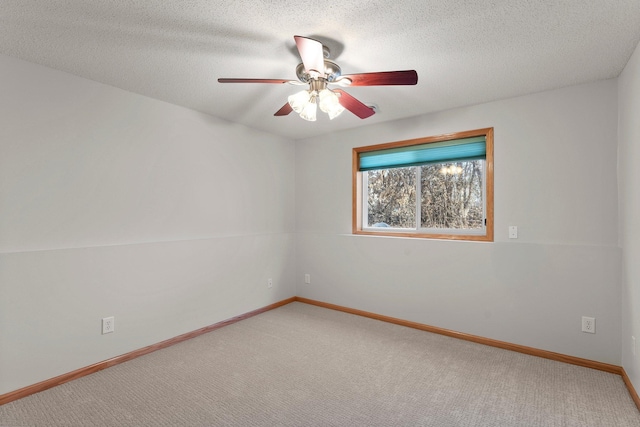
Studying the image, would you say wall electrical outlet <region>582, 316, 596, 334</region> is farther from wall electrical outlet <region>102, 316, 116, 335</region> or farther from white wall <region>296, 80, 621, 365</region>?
wall electrical outlet <region>102, 316, 116, 335</region>

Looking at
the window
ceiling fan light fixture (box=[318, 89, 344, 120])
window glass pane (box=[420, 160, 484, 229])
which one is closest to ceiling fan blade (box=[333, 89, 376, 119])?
ceiling fan light fixture (box=[318, 89, 344, 120])

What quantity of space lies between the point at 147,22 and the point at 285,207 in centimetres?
280

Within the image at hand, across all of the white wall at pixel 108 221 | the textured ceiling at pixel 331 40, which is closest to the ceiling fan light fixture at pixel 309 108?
the textured ceiling at pixel 331 40

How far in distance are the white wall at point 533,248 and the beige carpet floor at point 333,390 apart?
0.33 m

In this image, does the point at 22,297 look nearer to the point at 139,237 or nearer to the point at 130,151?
the point at 139,237

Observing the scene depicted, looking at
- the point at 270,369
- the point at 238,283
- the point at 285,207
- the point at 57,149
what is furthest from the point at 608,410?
the point at 57,149

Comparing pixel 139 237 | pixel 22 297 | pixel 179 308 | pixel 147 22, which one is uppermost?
pixel 147 22

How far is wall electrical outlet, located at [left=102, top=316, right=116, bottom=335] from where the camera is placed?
2502 millimetres

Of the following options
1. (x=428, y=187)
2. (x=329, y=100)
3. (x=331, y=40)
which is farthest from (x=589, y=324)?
(x=331, y=40)

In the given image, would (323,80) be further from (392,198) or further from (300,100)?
(392,198)

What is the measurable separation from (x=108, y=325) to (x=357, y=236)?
259 centimetres

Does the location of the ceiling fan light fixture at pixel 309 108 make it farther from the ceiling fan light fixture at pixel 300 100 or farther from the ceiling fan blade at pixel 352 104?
the ceiling fan blade at pixel 352 104

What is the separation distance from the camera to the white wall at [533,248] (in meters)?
2.47

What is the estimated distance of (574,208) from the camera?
257 cm
